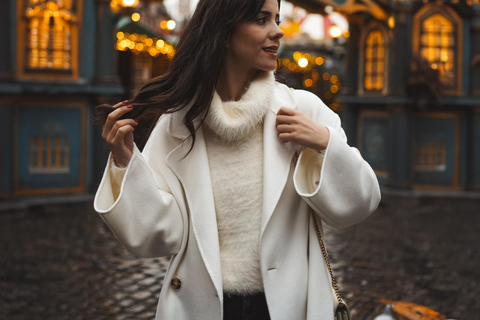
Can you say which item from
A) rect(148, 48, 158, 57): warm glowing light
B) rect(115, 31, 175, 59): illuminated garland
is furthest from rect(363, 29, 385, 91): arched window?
rect(148, 48, 158, 57): warm glowing light

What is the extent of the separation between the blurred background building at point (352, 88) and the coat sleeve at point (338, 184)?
31.0 feet

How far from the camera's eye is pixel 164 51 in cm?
2012

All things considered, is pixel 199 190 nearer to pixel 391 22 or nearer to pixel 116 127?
pixel 116 127

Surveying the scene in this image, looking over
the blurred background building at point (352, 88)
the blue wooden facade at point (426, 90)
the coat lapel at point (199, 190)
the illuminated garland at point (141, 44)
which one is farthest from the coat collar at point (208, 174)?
the illuminated garland at point (141, 44)

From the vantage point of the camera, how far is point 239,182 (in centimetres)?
207

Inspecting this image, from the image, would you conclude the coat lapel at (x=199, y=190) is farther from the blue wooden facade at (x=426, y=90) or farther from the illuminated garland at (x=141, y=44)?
the illuminated garland at (x=141, y=44)

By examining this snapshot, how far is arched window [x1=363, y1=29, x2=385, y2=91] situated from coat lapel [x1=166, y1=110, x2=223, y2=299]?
43.4ft

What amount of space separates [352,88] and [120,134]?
14.0m

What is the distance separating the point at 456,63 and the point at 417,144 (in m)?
2.03

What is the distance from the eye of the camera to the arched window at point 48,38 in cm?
1172

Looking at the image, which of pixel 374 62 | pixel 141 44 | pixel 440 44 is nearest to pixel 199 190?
pixel 440 44

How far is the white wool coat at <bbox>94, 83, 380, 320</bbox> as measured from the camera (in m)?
1.94

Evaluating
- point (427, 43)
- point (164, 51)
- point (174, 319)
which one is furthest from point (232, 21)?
point (164, 51)

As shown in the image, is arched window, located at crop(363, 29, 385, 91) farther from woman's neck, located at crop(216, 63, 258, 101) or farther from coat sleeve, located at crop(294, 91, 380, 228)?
coat sleeve, located at crop(294, 91, 380, 228)
